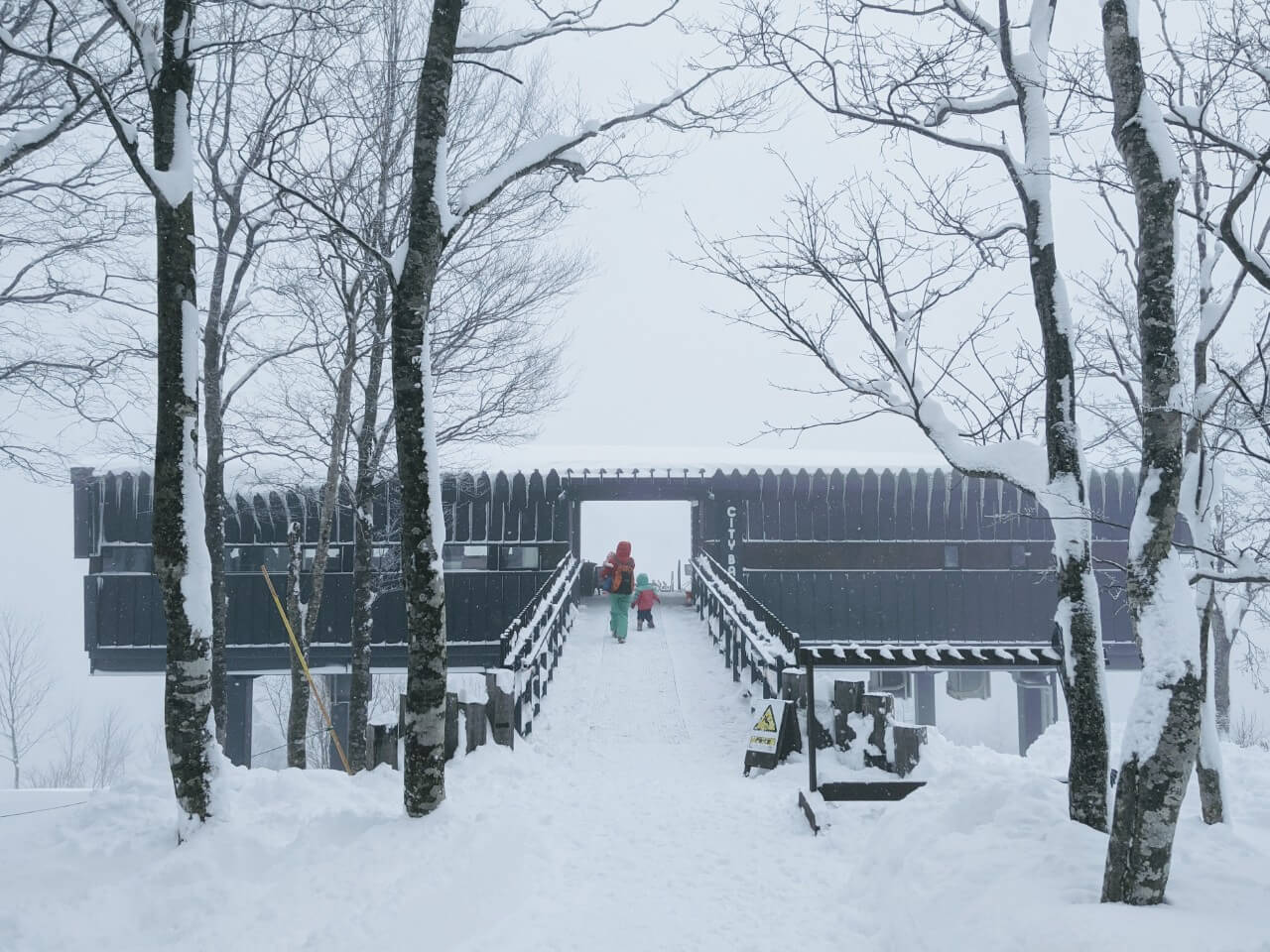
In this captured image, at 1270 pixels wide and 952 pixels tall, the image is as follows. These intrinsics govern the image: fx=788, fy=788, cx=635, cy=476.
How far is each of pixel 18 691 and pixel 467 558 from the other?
39358 mm

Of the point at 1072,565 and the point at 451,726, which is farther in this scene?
the point at 451,726

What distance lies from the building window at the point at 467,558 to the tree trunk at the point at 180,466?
41.9ft

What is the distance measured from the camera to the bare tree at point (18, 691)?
40188mm

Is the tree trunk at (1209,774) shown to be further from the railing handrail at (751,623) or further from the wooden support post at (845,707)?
the railing handrail at (751,623)

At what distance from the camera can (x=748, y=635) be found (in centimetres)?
994

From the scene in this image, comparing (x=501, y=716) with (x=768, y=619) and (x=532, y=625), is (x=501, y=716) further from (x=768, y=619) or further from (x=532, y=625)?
(x=768, y=619)

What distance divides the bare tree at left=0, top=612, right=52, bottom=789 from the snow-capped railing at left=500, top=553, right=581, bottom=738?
121ft

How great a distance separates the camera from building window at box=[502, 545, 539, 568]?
59.8 feet

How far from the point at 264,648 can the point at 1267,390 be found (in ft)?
60.4

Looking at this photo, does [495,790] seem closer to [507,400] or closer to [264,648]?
[507,400]

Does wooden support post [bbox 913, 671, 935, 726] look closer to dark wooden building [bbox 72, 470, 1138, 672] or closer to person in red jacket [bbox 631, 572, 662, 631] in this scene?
dark wooden building [bbox 72, 470, 1138, 672]

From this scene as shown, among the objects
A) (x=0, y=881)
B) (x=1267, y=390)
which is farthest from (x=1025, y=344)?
(x=0, y=881)

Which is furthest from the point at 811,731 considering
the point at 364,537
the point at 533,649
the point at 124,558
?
the point at 124,558

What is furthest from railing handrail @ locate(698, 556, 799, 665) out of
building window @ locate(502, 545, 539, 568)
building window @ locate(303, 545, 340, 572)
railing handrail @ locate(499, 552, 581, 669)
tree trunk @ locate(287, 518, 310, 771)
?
building window @ locate(303, 545, 340, 572)
